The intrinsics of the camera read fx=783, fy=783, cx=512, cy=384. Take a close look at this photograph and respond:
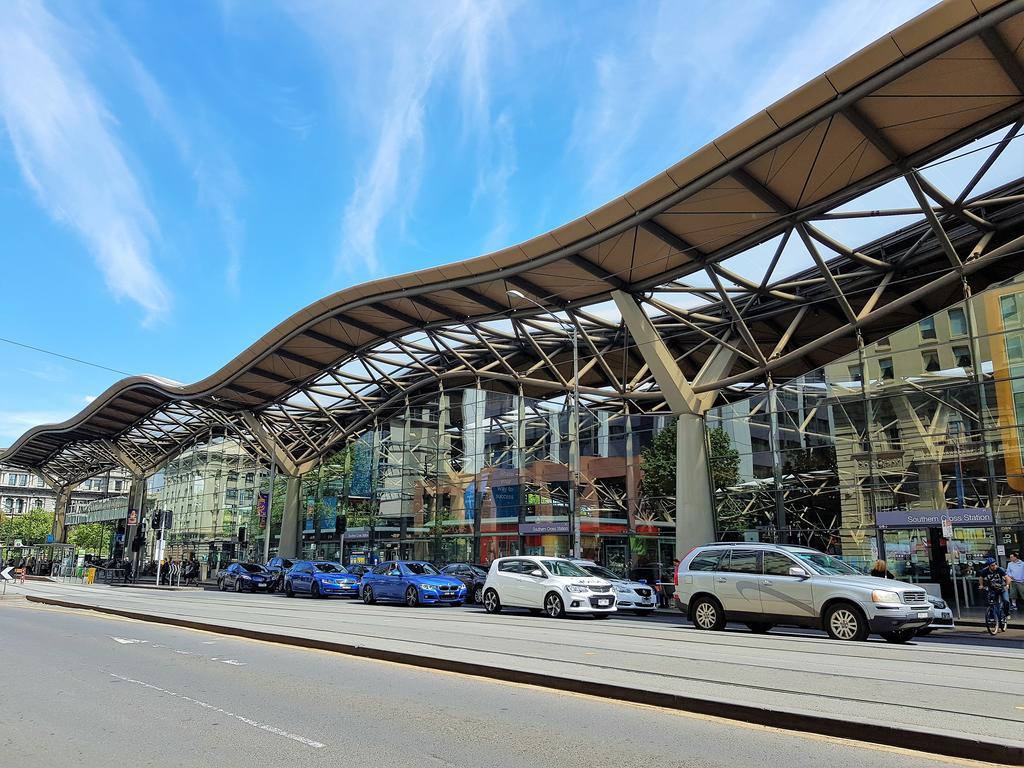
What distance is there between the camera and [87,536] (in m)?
117

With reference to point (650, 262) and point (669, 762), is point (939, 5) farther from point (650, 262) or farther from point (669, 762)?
point (669, 762)

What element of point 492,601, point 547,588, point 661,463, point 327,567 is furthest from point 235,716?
point 327,567

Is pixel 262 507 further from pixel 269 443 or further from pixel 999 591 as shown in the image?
pixel 999 591

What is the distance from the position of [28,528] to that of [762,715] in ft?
448

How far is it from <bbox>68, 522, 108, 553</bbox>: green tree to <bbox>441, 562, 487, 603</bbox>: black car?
93.1 m

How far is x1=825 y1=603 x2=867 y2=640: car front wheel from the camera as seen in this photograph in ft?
45.0

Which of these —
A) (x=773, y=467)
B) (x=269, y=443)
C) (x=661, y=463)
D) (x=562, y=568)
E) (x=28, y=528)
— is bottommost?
(x=562, y=568)

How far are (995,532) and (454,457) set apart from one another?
25411 mm

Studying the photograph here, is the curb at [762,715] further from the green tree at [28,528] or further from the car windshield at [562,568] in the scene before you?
the green tree at [28,528]

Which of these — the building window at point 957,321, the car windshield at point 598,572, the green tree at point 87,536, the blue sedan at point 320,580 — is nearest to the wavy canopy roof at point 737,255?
the building window at point 957,321

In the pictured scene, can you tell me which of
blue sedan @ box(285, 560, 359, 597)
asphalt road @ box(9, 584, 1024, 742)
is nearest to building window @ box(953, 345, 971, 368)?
asphalt road @ box(9, 584, 1024, 742)

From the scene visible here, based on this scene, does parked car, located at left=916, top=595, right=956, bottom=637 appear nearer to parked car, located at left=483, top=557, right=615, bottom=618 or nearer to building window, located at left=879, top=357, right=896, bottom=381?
parked car, located at left=483, top=557, right=615, bottom=618

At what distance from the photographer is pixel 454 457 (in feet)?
134

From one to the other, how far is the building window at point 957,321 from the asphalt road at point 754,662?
1011 centimetres
